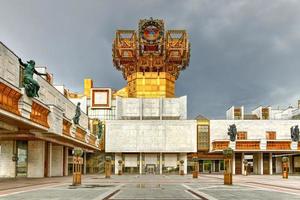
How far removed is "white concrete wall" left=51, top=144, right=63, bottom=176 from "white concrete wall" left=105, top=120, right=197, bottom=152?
27.4 m

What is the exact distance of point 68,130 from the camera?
2317 inches

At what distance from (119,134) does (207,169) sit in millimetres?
25022

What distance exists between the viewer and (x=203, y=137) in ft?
331

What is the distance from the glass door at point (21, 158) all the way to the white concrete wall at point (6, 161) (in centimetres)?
78

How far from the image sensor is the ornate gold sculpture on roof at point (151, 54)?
428 feet

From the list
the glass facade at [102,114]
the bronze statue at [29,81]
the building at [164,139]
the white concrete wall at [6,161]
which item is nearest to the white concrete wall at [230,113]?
the building at [164,139]

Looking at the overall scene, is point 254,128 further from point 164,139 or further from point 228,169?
point 228,169

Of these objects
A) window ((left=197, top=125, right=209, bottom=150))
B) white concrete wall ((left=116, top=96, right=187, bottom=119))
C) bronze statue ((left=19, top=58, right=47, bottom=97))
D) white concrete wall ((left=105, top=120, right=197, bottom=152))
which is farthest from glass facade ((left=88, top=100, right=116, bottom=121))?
bronze statue ((left=19, top=58, right=47, bottom=97))

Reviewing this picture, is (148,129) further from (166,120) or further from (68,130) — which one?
(68,130)

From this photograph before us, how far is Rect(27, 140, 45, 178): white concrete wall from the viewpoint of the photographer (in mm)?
58969

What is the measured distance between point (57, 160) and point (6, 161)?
13.9 m

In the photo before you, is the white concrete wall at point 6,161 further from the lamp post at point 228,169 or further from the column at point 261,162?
the column at point 261,162

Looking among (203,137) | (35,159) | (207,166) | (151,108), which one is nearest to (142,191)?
(35,159)

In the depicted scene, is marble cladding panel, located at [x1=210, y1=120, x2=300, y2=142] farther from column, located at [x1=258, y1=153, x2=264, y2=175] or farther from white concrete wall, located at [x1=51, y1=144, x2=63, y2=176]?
white concrete wall, located at [x1=51, y1=144, x2=63, y2=176]
